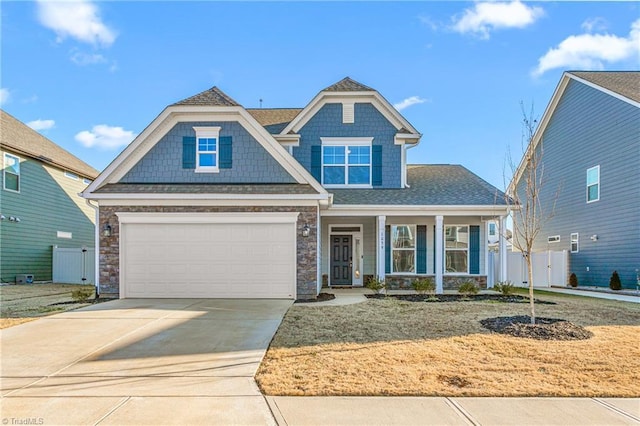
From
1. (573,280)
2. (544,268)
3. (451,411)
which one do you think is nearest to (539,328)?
(451,411)

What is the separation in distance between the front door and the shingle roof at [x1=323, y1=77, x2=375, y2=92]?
5266 mm

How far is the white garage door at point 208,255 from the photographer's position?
1248cm

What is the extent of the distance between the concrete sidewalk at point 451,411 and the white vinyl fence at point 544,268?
14198 millimetres

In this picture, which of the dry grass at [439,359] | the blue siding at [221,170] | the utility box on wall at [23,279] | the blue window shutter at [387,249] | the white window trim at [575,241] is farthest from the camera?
the white window trim at [575,241]

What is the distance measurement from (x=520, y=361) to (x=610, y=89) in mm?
14591

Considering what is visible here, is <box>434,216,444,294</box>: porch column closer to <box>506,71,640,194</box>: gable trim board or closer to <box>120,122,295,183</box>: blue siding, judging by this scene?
<box>506,71,640,194</box>: gable trim board

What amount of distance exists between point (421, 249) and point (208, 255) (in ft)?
24.4

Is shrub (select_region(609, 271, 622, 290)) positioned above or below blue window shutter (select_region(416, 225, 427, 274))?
below

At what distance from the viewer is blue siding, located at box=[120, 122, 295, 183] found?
42.8 ft

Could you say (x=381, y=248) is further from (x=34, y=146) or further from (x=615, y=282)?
(x=34, y=146)

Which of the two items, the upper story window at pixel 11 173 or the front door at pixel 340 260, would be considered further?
the upper story window at pixel 11 173

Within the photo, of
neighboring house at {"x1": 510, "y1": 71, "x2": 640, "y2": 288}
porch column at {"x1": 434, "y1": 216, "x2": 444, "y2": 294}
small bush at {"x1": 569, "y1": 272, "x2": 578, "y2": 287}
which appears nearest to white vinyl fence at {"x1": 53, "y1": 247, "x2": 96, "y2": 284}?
porch column at {"x1": 434, "y1": 216, "x2": 444, "y2": 294}

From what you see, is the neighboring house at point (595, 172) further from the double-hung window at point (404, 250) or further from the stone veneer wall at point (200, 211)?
the stone veneer wall at point (200, 211)

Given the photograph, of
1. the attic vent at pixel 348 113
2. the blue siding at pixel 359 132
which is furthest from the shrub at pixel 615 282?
the attic vent at pixel 348 113
